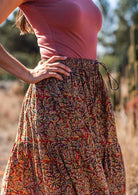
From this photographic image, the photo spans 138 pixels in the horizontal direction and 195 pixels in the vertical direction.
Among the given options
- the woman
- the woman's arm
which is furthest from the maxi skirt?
the woman's arm

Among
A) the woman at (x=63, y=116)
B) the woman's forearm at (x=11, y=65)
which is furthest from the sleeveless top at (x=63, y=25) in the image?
the woman's forearm at (x=11, y=65)

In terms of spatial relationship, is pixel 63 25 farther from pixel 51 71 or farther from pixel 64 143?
pixel 64 143

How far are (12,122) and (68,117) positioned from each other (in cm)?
691

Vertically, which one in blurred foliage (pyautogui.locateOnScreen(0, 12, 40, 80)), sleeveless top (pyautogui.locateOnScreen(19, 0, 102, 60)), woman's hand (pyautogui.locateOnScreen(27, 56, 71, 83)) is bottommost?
woman's hand (pyautogui.locateOnScreen(27, 56, 71, 83))

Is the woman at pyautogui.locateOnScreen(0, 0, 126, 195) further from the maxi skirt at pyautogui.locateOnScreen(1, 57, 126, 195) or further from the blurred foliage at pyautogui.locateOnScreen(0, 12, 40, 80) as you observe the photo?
the blurred foliage at pyautogui.locateOnScreen(0, 12, 40, 80)

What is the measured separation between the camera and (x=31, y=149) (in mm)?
1313

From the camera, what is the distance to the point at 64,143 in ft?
4.23

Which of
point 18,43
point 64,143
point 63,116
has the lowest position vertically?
point 64,143

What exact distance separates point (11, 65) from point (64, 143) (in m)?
0.44

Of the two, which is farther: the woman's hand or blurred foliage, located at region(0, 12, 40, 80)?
blurred foliage, located at region(0, 12, 40, 80)

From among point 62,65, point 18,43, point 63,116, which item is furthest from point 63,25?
point 18,43

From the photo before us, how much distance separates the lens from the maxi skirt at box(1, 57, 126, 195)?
1284mm

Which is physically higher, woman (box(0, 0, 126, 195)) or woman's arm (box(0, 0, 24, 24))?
woman's arm (box(0, 0, 24, 24))

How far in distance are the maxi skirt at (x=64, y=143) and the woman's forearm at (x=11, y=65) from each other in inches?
3.0
